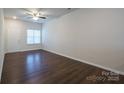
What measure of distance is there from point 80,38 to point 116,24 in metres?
1.52

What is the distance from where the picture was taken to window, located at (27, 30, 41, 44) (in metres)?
6.65

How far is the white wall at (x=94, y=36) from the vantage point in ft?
8.82

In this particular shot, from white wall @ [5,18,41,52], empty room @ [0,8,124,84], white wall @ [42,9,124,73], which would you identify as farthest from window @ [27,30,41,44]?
white wall @ [42,9,124,73]

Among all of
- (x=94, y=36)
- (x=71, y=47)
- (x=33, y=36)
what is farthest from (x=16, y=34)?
(x=94, y=36)

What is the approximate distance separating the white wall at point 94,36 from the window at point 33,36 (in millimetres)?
2427

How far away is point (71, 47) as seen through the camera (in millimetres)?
4465

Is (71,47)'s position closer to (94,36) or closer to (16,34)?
(94,36)

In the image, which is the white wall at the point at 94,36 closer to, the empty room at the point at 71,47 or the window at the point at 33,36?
the empty room at the point at 71,47

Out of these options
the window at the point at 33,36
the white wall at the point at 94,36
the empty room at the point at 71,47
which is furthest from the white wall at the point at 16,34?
the white wall at the point at 94,36

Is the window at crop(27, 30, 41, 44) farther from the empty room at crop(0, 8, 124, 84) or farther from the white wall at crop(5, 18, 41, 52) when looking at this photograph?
the white wall at crop(5, 18, 41, 52)

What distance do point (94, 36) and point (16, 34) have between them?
4.86 m

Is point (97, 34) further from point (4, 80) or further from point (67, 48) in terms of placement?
point (4, 80)
